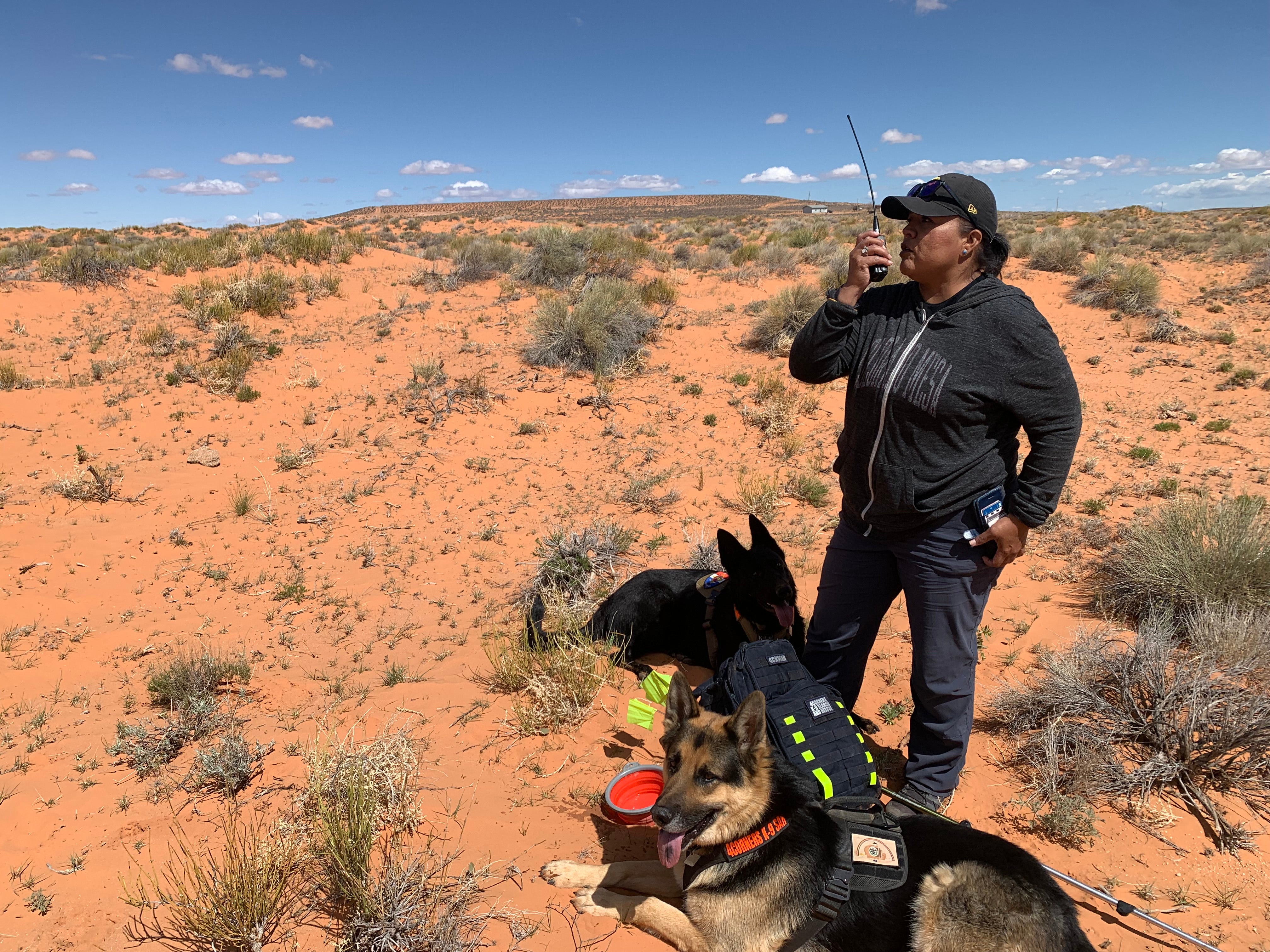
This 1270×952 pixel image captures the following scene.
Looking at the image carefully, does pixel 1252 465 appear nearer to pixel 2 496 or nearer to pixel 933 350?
pixel 933 350

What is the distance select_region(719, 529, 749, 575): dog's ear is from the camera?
3.92 meters

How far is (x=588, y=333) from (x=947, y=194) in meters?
8.21

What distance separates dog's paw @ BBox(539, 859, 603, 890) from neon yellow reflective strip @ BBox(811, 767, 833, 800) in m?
1.03

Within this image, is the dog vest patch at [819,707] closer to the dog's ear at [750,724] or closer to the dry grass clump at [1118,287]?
the dog's ear at [750,724]

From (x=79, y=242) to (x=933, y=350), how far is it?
1066 inches

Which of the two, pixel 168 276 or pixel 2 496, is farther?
pixel 168 276

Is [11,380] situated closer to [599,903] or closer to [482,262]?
[482,262]

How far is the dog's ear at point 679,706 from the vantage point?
2449 mm

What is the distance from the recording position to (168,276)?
1440 cm

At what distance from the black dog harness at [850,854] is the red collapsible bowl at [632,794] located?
1.82 ft

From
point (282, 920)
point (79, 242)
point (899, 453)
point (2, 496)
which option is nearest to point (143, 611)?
point (2, 496)

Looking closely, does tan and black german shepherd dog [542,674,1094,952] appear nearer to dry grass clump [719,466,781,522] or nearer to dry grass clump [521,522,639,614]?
dry grass clump [521,522,639,614]

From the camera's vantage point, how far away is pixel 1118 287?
12609 mm

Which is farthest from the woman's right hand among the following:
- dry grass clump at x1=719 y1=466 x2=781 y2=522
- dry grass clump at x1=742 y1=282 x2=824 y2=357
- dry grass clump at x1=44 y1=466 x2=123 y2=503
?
dry grass clump at x1=742 y1=282 x2=824 y2=357
